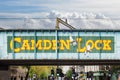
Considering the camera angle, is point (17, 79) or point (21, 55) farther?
point (17, 79)

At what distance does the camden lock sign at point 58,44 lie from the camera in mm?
58062

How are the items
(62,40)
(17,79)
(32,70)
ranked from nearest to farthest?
(62,40), (17,79), (32,70)

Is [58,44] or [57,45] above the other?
[58,44]

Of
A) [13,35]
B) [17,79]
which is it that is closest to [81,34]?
[13,35]

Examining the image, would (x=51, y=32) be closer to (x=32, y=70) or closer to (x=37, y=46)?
(x=37, y=46)

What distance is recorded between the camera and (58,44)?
190ft

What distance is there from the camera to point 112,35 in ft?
192

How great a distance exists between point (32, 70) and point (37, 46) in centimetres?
9725

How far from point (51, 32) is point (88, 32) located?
175 inches

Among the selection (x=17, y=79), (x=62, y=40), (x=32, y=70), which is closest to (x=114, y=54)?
(x=62, y=40)

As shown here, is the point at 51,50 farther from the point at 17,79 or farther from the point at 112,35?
the point at 17,79

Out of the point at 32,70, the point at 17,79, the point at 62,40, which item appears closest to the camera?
the point at 62,40

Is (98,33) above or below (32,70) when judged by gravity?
above

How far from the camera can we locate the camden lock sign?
58.1 meters
